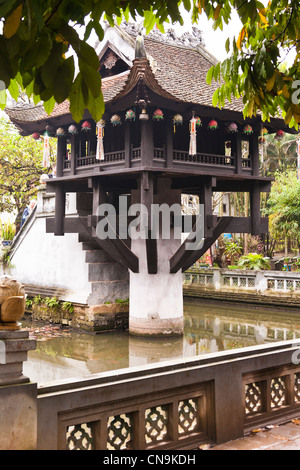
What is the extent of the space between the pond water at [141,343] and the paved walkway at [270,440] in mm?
4963

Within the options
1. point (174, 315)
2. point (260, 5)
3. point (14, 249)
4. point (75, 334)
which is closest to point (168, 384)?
point (260, 5)

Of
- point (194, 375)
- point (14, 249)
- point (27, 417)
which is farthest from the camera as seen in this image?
point (14, 249)

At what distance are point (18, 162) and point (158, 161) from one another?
32.4 ft

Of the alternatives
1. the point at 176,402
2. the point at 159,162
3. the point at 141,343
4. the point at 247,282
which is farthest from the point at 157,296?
the point at 176,402

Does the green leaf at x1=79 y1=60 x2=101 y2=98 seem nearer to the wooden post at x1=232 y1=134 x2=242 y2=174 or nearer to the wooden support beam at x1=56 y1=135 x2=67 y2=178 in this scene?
the wooden post at x1=232 y1=134 x2=242 y2=174

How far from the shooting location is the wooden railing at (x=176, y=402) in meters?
2.55

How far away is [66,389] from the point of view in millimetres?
2574

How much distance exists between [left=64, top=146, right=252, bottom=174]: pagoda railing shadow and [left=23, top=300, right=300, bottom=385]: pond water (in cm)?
368

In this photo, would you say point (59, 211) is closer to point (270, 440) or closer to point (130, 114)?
point (130, 114)

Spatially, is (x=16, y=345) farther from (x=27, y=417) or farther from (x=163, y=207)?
(x=163, y=207)

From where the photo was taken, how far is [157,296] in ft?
33.1

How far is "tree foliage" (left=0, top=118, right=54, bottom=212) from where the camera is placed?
17312mm
